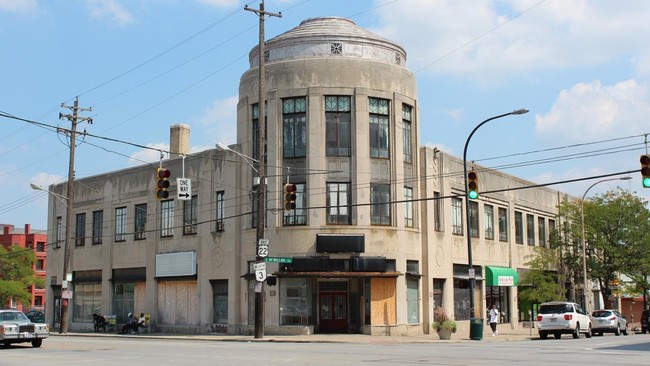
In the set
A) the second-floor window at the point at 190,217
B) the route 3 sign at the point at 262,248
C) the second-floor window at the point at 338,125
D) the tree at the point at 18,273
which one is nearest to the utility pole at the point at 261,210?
the route 3 sign at the point at 262,248

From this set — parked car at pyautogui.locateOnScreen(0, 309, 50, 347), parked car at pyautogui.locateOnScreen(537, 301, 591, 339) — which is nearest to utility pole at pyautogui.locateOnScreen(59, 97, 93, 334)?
parked car at pyautogui.locateOnScreen(0, 309, 50, 347)

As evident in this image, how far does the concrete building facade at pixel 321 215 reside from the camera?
40750 mm

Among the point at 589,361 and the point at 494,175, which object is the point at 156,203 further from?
the point at 589,361

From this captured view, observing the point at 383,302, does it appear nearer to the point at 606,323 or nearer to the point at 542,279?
the point at 606,323

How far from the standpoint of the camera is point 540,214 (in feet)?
199

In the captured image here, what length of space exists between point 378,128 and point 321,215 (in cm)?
570

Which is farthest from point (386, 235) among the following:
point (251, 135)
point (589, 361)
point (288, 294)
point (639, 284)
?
point (639, 284)

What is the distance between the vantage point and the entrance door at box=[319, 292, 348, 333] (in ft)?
134

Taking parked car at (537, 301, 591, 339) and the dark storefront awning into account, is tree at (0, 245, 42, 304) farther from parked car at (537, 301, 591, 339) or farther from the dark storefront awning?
parked car at (537, 301, 591, 339)

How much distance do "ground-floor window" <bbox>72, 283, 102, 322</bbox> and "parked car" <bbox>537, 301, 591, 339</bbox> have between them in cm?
2982

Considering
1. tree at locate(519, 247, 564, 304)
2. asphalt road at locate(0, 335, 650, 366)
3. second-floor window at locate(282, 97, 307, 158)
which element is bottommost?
asphalt road at locate(0, 335, 650, 366)

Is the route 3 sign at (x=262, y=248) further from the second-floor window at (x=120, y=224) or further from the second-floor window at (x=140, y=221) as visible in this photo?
the second-floor window at (x=120, y=224)

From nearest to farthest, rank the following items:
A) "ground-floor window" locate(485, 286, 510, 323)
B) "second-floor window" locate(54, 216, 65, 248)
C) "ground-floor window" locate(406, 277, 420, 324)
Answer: "ground-floor window" locate(406, 277, 420, 324), "ground-floor window" locate(485, 286, 510, 323), "second-floor window" locate(54, 216, 65, 248)

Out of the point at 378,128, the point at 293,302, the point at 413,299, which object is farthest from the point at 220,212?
the point at 413,299
